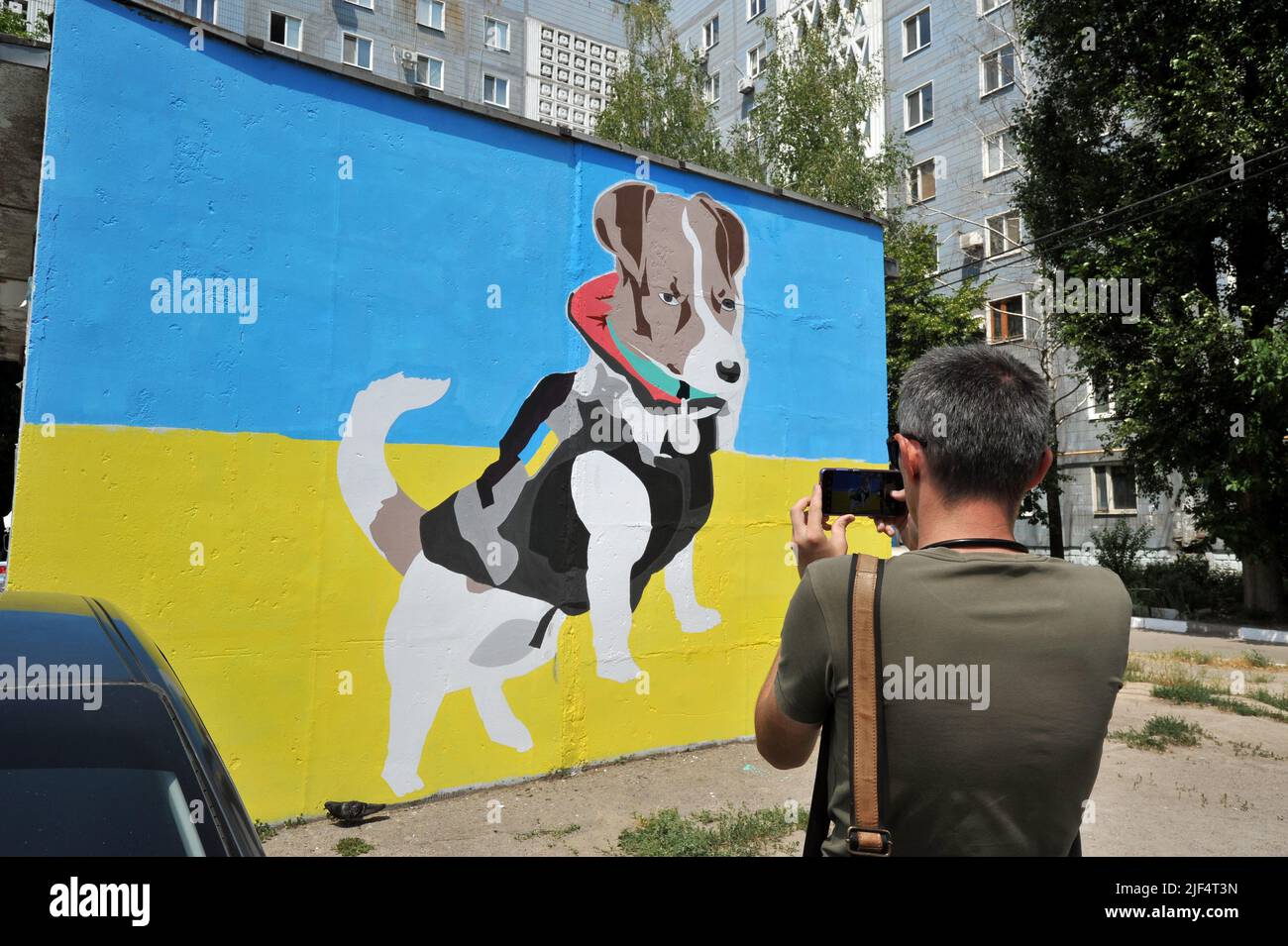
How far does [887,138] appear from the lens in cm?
2458

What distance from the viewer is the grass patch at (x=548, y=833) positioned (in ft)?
17.0

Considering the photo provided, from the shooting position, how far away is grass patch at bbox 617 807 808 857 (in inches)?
193

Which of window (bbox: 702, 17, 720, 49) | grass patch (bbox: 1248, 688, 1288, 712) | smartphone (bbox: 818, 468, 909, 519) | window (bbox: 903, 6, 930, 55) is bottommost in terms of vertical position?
grass patch (bbox: 1248, 688, 1288, 712)

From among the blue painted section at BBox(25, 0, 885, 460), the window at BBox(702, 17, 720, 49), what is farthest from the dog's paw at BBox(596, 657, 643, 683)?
the window at BBox(702, 17, 720, 49)

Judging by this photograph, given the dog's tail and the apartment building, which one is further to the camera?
the apartment building

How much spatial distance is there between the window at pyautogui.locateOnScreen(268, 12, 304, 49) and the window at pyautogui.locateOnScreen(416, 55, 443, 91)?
3681 millimetres

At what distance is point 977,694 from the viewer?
158cm

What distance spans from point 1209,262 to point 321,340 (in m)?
15.6

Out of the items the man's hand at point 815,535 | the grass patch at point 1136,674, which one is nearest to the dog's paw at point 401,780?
the man's hand at point 815,535

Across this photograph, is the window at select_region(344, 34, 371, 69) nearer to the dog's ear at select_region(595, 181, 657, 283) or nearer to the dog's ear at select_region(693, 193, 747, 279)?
the dog's ear at select_region(693, 193, 747, 279)

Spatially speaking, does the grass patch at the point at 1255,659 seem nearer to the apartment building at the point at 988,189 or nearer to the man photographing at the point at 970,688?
the apartment building at the point at 988,189

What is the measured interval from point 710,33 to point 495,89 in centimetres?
1068

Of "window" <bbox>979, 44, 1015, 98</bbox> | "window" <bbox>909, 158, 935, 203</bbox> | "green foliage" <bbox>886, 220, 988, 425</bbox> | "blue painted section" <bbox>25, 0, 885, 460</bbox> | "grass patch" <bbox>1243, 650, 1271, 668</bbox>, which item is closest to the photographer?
"blue painted section" <bbox>25, 0, 885, 460</bbox>

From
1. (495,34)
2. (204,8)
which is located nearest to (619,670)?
(204,8)
